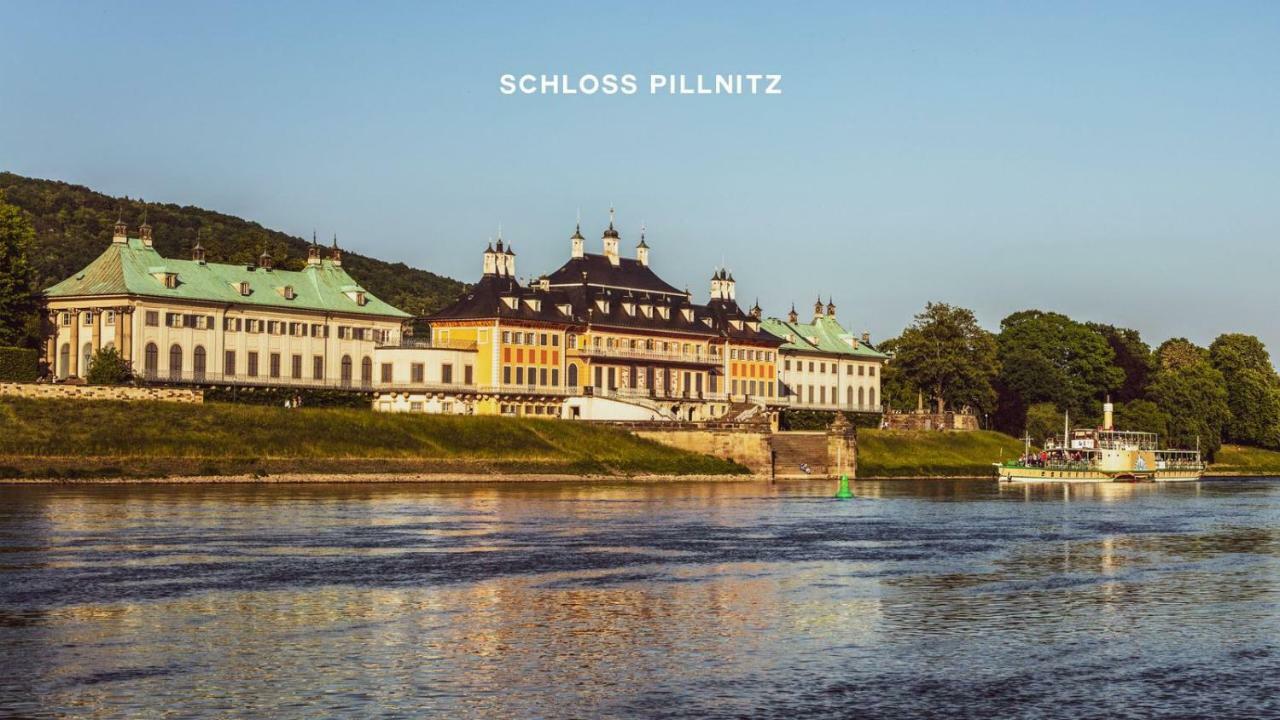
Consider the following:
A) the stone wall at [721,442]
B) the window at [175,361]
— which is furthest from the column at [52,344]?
the stone wall at [721,442]

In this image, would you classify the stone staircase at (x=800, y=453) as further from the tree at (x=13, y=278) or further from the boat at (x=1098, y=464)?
the tree at (x=13, y=278)

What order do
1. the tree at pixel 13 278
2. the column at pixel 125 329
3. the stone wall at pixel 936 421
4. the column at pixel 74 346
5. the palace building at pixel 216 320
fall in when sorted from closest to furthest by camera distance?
the tree at pixel 13 278 < the column at pixel 125 329 < the column at pixel 74 346 < the palace building at pixel 216 320 < the stone wall at pixel 936 421

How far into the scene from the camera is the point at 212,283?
131 meters

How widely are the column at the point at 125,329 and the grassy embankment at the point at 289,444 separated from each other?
14.5 m

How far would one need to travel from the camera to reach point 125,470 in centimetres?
9362

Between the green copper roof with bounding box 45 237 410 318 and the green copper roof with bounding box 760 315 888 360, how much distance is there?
45.0 m

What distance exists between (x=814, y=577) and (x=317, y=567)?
1372 centimetres

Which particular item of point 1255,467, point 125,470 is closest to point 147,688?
point 125,470

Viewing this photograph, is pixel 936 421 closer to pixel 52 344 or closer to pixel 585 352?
pixel 585 352

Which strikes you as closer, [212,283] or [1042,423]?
[212,283]

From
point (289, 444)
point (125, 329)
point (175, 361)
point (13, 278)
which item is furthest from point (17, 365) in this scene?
point (289, 444)

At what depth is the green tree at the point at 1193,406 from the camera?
6786 inches

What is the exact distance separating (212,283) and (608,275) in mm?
35578

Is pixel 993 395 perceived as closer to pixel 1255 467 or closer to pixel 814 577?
pixel 1255 467
